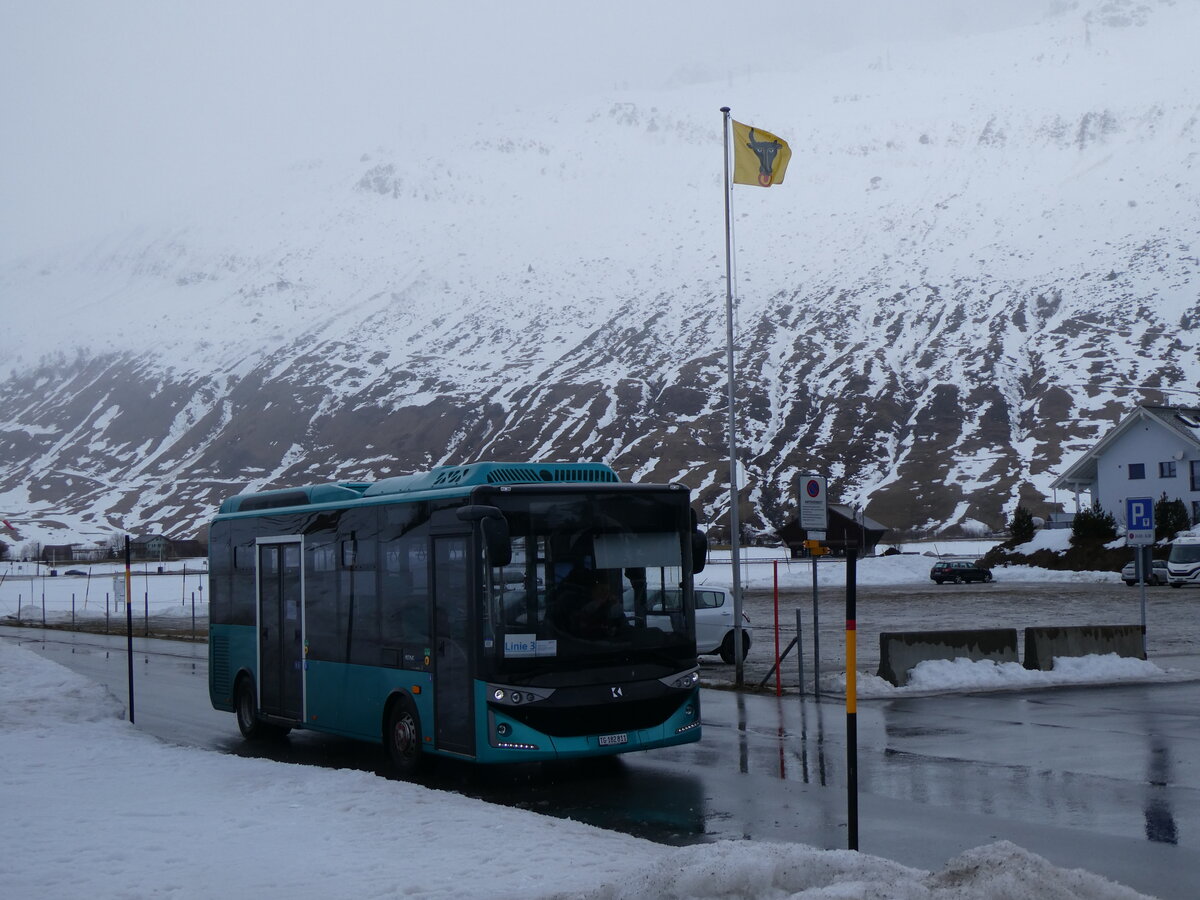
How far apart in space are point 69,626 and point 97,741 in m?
38.7

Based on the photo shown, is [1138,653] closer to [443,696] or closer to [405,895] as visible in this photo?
[443,696]

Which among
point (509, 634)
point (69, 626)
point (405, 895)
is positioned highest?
point (509, 634)

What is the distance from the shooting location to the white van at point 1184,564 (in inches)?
2170

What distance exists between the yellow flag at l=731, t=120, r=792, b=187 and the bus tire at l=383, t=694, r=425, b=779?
13.8 metres

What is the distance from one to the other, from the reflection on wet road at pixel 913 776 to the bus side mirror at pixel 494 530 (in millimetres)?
2126

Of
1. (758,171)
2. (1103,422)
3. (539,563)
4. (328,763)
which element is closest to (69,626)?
(758,171)

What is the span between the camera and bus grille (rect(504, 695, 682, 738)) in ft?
39.1

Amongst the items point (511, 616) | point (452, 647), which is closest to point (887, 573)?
point (452, 647)

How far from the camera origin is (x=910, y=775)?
1238cm

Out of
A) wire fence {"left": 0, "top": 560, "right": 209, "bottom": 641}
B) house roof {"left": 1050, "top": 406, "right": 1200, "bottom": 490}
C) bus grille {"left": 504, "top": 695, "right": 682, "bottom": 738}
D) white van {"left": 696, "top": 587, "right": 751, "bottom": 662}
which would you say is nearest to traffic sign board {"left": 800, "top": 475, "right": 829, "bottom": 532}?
white van {"left": 696, "top": 587, "right": 751, "bottom": 662}

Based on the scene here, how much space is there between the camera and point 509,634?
11883mm

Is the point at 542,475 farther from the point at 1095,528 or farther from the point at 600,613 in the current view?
the point at 1095,528

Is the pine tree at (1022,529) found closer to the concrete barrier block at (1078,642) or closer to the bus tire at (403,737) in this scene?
the concrete barrier block at (1078,642)

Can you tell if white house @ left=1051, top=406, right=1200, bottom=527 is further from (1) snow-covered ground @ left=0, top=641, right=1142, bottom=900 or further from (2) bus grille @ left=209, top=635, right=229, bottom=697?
(1) snow-covered ground @ left=0, top=641, right=1142, bottom=900
